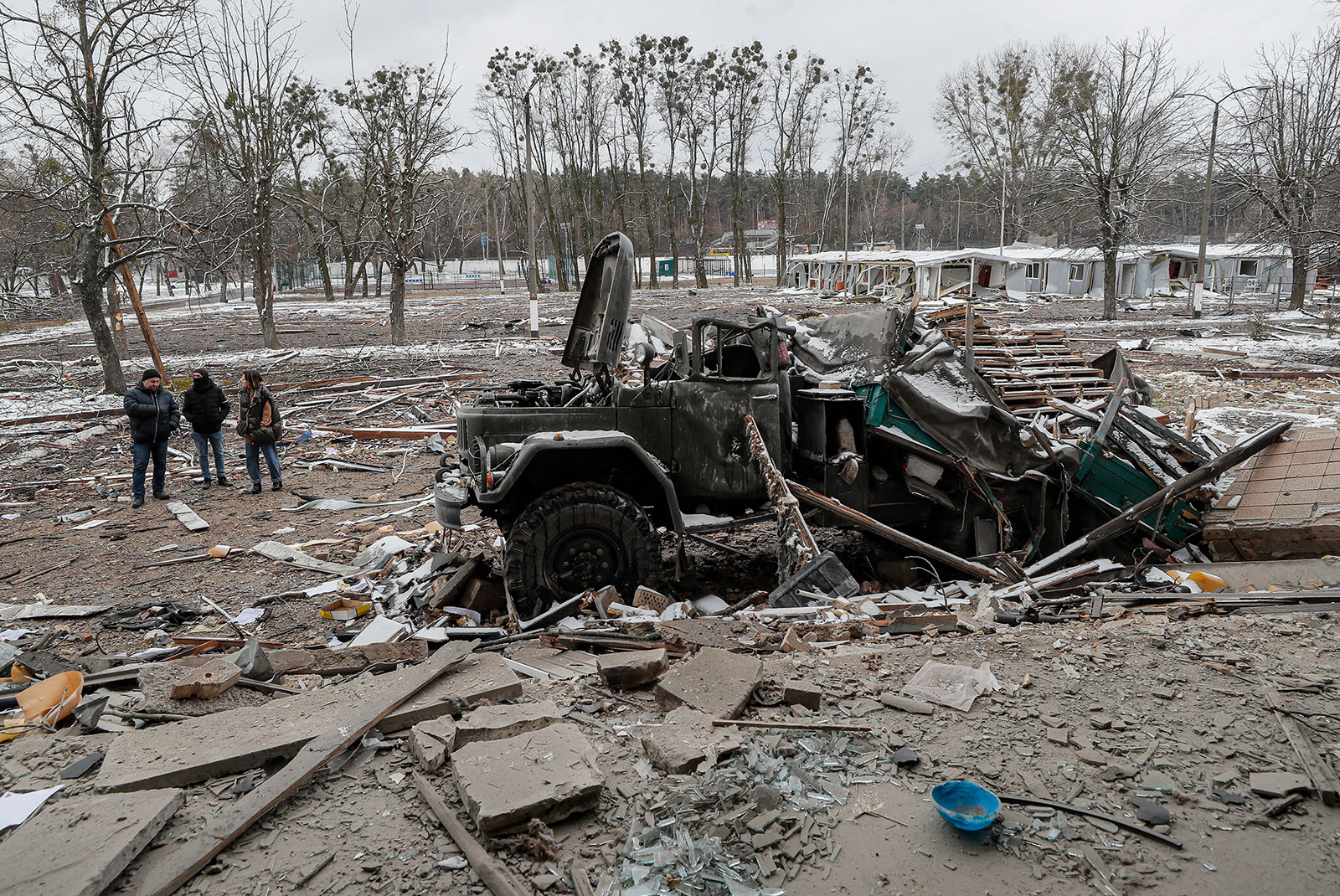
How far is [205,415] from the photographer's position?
9.89 meters

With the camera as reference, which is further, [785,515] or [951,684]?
[785,515]

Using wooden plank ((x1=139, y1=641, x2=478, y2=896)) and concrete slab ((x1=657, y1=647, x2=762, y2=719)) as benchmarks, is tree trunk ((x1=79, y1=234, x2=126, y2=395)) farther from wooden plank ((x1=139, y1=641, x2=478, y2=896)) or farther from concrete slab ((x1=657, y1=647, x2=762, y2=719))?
concrete slab ((x1=657, y1=647, x2=762, y2=719))

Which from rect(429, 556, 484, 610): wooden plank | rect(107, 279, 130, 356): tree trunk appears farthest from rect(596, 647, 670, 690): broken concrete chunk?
rect(107, 279, 130, 356): tree trunk

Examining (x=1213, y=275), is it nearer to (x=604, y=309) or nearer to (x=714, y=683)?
(x=604, y=309)

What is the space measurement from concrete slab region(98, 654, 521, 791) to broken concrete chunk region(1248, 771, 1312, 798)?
3.22 meters

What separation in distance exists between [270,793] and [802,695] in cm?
237

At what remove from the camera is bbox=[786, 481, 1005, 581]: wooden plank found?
6.27 metres

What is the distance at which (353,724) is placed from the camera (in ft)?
11.7

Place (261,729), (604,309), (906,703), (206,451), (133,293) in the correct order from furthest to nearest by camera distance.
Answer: (133,293), (206,451), (604,309), (906,703), (261,729)

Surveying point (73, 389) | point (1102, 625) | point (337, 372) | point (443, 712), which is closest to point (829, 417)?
point (1102, 625)

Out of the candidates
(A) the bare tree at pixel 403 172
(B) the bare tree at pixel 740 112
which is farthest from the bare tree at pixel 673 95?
(A) the bare tree at pixel 403 172

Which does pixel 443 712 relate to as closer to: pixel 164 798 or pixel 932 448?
pixel 164 798

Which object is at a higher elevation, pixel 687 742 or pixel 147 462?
pixel 147 462

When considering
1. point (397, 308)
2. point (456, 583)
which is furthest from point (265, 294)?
point (456, 583)
